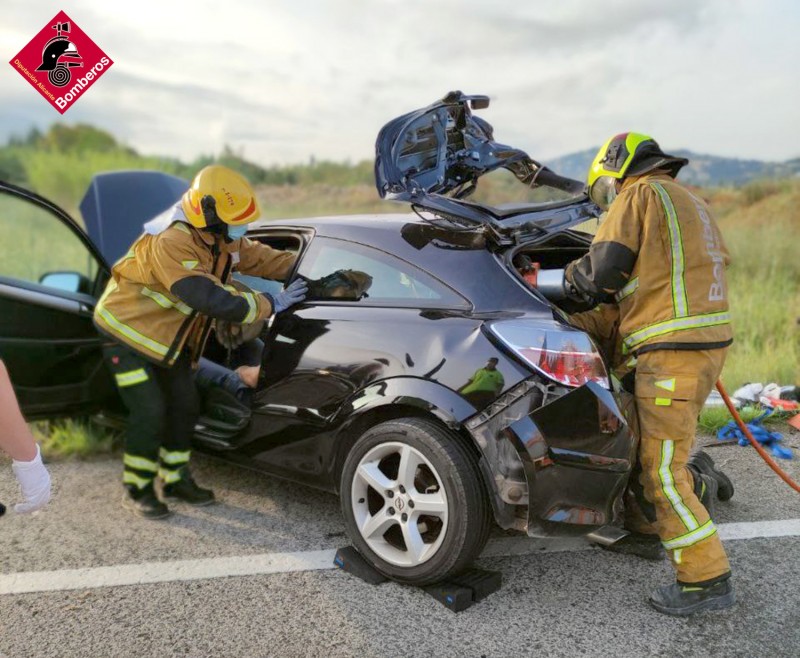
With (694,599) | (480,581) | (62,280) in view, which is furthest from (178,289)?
(694,599)

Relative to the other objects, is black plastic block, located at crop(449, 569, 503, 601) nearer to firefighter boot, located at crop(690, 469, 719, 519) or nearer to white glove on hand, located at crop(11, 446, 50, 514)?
firefighter boot, located at crop(690, 469, 719, 519)

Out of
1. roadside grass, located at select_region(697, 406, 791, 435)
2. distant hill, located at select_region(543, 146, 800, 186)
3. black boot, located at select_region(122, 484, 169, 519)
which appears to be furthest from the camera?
distant hill, located at select_region(543, 146, 800, 186)

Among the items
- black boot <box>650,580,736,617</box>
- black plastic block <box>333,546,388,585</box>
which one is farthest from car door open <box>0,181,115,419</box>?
black boot <box>650,580,736,617</box>

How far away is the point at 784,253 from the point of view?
11.6m

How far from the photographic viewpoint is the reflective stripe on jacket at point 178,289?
3.36 metres

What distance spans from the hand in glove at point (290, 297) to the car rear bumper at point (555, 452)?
1.12 meters

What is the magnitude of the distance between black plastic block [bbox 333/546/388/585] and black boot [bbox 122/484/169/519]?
1057mm

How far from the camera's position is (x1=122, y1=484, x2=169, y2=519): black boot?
12.0 ft

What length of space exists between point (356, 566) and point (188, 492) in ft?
3.93

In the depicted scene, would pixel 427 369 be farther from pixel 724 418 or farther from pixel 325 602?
pixel 724 418

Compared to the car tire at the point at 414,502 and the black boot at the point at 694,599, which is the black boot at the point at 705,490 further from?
the car tire at the point at 414,502

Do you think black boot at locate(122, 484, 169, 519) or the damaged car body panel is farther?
black boot at locate(122, 484, 169, 519)

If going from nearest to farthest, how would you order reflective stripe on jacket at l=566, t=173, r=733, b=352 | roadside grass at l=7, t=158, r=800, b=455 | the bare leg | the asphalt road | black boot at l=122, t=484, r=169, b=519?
the bare leg < the asphalt road < reflective stripe on jacket at l=566, t=173, r=733, b=352 < black boot at l=122, t=484, r=169, b=519 < roadside grass at l=7, t=158, r=800, b=455

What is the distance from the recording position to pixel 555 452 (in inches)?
103
